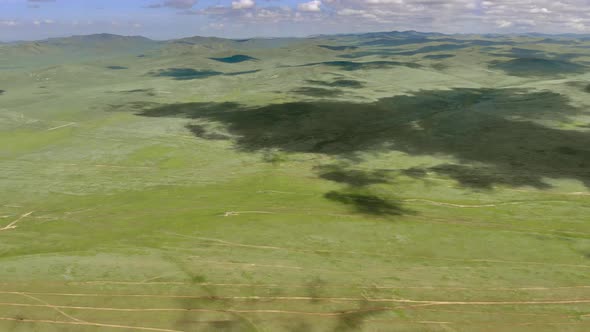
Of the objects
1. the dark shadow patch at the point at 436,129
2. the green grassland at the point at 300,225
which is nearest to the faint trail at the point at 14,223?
the green grassland at the point at 300,225

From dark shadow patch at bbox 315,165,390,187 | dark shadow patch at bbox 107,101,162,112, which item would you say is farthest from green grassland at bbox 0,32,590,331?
dark shadow patch at bbox 107,101,162,112

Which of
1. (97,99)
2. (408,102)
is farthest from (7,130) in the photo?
(408,102)

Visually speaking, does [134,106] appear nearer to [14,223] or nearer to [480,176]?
[14,223]

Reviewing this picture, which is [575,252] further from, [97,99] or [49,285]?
[97,99]

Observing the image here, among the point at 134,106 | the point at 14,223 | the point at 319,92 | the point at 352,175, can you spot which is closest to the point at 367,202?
the point at 352,175

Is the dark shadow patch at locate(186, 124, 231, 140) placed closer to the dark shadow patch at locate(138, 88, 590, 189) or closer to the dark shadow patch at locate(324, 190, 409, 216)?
the dark shadow patch at locate(138, 88, 590, 189)

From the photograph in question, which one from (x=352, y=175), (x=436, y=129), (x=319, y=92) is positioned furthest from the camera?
(x=319, y=92)

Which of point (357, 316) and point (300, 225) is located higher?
point (300, 225)
